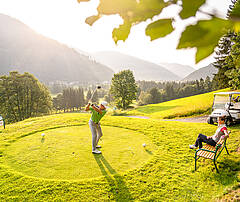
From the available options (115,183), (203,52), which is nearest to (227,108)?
(115,183)

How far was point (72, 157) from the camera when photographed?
6586mm

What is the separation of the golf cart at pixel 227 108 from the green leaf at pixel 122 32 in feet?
39.2

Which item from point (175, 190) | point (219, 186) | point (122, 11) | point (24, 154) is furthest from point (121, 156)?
point (122, 11)

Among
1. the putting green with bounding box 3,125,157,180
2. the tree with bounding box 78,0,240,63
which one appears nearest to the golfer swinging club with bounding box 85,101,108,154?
the putting green with bounding box 3,125,157,180

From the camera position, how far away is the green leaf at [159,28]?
1.84m

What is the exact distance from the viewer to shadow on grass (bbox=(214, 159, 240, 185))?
17.5 ft

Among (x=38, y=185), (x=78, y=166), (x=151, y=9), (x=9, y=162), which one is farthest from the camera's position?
(x=9, y=162)

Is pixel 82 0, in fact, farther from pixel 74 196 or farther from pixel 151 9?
pixel 74 196

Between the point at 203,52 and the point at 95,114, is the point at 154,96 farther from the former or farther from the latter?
the point at 203,52

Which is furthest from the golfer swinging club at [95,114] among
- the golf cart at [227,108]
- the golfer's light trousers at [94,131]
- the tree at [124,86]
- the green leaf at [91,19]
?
the tree at [124,86]

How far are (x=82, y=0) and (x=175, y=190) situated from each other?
5.78 metres

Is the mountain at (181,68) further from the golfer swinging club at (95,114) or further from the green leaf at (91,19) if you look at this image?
the golfer swinging club at (95,114)

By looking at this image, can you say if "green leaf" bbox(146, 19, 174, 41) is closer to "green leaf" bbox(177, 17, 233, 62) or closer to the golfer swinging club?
"green leaf" bbox(177, 17, 233, 62)

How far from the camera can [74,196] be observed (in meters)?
4.59
